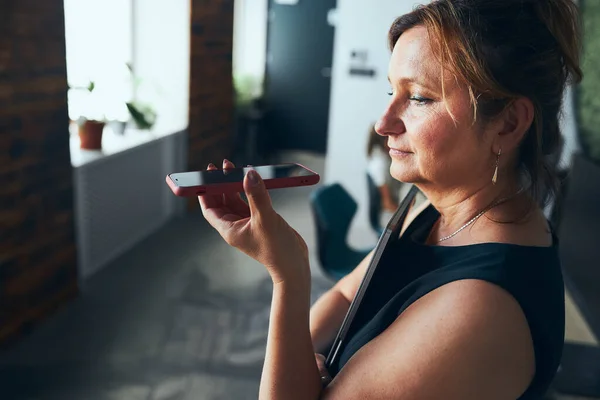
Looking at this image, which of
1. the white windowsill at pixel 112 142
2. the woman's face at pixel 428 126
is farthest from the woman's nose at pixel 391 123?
the white windowsill at pixel 112 142

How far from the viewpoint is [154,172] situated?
3799 millimetres

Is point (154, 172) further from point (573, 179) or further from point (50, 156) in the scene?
point (573, 179)

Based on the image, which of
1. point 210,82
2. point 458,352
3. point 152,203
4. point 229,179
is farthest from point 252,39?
point 458,352

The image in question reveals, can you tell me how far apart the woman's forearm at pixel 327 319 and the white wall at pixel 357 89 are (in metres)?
2.95

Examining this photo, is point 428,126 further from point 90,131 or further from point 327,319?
point 90,131

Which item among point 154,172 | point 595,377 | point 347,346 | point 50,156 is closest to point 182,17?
point 154,172

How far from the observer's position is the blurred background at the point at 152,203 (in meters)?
2.25

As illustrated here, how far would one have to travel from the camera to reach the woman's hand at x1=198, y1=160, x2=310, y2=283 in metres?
0.72

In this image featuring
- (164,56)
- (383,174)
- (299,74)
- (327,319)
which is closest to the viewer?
(327,319)

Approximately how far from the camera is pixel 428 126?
30.5 inches

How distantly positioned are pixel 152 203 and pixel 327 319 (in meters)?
2.98

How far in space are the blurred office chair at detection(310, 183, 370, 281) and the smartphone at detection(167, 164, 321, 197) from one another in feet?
3.68

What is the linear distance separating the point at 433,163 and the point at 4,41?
6.57ft

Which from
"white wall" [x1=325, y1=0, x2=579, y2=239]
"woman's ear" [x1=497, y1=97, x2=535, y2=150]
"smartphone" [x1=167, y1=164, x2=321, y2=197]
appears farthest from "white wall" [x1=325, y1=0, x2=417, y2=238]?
"woman's ear" [x1=497, y1=97, x2=535, y2=150]
